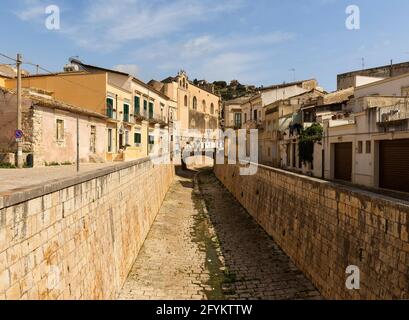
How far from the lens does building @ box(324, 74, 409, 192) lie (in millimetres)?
15062

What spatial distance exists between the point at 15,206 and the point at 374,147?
629 inches

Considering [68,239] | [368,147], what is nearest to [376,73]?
[368,147]

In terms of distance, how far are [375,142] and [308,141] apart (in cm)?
775

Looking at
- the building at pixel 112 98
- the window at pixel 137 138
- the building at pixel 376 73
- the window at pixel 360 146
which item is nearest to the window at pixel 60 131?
the building at pixel 112 98

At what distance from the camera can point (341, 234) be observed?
885cm

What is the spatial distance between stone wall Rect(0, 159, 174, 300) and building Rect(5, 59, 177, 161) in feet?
50.1

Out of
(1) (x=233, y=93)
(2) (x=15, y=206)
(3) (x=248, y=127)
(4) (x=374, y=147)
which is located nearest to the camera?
(2) (x=15, y=206)

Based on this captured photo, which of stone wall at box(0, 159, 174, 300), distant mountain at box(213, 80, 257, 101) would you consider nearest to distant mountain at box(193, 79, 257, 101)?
distant mountain at box(213, 80, 257, 101)

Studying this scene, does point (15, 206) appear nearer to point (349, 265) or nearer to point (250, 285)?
point (349, 265)

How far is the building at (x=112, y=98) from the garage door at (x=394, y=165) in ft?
59.9

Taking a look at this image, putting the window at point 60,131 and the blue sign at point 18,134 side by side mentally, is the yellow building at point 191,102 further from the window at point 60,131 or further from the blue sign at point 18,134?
the blue sign at point 18,134
